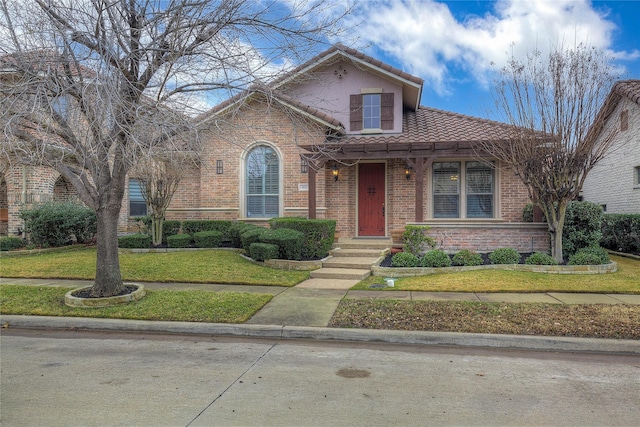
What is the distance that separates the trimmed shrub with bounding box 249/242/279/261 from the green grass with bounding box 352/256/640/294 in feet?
8.72

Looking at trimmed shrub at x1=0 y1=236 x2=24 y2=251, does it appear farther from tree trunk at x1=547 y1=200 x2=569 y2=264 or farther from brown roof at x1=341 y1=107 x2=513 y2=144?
tree trunk at x1=547 y1=200 x2=569 y2=264

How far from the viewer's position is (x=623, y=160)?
15.7 meters

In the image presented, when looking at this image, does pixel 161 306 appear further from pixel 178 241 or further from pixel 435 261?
pixel 178 241

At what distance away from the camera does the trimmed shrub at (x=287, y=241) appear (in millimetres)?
10680

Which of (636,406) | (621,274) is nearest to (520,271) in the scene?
(621,274)

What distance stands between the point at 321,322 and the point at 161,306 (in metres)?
2.87

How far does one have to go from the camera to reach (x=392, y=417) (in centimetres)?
341

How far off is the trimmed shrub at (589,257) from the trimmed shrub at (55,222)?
15.3 meters

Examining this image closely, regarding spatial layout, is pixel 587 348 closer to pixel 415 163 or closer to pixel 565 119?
pixel 565 119

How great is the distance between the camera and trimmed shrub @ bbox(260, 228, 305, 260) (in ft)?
35.0

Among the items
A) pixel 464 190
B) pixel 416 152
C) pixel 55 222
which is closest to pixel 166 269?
pixel 55 222

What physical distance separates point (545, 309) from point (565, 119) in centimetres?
520

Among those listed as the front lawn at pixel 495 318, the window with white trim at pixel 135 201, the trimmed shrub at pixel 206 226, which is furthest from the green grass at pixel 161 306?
the window with white trim at pixel 135 201

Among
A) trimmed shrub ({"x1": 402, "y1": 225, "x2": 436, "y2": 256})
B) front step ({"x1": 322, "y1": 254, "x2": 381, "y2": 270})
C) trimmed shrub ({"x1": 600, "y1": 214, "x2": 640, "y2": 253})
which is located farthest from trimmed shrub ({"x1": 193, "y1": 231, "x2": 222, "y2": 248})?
trimmed shrub ({"x1": 600, "y1": 214, "x2": 640, "y2": 253})
